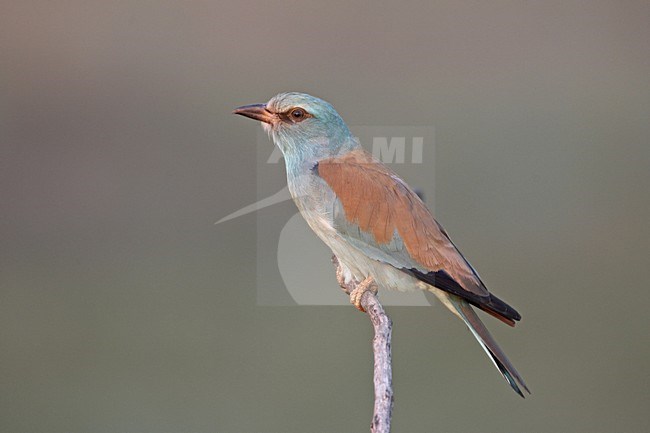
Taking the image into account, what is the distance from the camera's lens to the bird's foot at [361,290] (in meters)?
2.18

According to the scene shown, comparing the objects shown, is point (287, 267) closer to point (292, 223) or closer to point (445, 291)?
point (292, 223)

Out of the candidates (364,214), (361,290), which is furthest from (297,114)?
(361,290)

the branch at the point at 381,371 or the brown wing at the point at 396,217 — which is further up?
the brown wing at the point at 396,217

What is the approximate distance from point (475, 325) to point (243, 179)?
3139mm

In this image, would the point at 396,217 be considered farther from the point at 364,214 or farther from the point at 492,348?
the point at 492,348

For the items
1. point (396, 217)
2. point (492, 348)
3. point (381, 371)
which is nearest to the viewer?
point (381, 371)

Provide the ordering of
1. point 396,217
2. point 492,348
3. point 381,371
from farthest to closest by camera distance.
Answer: point 396,217, point 492,348, point 381,371

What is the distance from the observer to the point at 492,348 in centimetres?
193

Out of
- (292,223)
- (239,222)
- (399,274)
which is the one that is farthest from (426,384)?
(399,274)

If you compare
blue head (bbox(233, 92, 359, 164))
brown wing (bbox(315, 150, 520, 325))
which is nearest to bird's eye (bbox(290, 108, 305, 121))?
blue head (bbox(233, 92, 359, 164))

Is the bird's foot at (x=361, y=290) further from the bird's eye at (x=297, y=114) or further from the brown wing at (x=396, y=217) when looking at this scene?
the bird's eye at (x=297, y=114)

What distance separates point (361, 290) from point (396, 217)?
0.20m

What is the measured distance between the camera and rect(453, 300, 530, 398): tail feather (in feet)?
6.14

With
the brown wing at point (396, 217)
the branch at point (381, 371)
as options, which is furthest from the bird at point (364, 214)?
the branch at point (381, 371)
